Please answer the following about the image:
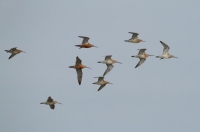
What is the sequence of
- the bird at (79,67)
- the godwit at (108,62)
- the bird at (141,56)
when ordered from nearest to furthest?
the bird at (79,67), the godwit at (108,62), the bird at (141,56)

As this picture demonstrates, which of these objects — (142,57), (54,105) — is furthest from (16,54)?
(142,57)

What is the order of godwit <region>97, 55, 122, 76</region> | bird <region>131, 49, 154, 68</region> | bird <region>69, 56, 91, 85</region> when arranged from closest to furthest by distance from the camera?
bird <region>69, 56, 91, 85</region> < godwit <region>97, 55, 122, 76</region> < bird <region>131, 49, 154, 68</region>

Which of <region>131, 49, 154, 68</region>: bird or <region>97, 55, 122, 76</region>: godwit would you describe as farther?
<region>131, 49, 154, 68</region>: bird

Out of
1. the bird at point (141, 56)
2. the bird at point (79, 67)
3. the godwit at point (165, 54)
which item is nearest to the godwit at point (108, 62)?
the bird at point (141, 56)

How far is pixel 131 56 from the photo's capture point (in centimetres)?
6538

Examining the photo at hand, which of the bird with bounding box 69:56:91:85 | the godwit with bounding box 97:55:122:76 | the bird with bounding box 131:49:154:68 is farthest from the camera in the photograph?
the bird with bounding box 131:49:154:68

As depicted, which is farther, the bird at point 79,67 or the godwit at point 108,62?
the godwit at point 108,62

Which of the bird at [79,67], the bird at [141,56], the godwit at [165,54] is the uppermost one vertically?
the godwit at [165,54]

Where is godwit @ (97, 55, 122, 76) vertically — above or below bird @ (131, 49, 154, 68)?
below

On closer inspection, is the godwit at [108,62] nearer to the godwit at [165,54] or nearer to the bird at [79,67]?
the bird at [79,67]

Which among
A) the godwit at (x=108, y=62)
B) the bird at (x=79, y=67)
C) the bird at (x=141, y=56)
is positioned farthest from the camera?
the bird at (x=141, y=56)

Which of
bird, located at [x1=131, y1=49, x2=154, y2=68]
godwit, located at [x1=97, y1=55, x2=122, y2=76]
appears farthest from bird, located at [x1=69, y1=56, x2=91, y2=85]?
bird, located at [x1=131, y1=49, x2=154, y2=68]

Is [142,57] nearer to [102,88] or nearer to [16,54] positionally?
[102,88]

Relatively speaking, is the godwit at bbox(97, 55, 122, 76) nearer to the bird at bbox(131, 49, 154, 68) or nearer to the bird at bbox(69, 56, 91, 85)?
the bird at bbox(131, 49, 154, 68)
